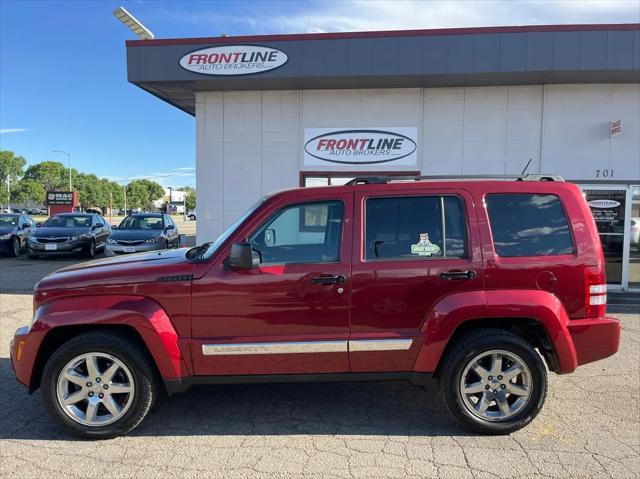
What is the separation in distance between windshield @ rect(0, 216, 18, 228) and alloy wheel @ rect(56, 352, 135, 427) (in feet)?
50.8

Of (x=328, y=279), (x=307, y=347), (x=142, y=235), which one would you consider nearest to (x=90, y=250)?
(x=142, y=235)

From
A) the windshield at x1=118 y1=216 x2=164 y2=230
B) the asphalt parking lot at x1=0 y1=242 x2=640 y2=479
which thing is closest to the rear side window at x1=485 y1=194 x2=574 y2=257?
the asphalt parking lot at x1=0 y1=242 x2=640 y2=479

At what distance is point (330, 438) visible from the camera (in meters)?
3.47

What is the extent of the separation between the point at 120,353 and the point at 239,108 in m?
7.92

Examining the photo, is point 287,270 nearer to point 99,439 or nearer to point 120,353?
point 120,353

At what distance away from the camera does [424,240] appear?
3.57 m

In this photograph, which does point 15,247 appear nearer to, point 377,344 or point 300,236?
point 300,236

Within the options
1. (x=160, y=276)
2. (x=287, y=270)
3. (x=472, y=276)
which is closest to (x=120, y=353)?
(x=160, y=276)

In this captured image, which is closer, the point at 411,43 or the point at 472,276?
the point at 472,276

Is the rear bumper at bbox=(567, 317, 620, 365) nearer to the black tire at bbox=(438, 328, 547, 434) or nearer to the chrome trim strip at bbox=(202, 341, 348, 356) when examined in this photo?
the black tire at bbox=(438, 328, 547, 434)

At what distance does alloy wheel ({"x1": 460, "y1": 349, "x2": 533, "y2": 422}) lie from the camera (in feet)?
11.5

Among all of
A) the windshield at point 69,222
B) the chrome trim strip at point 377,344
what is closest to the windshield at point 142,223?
the windshield at point 69,222

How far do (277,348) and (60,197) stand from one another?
29904mm

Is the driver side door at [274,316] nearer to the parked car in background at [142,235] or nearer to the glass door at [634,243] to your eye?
the parked car in background at [142,235]
